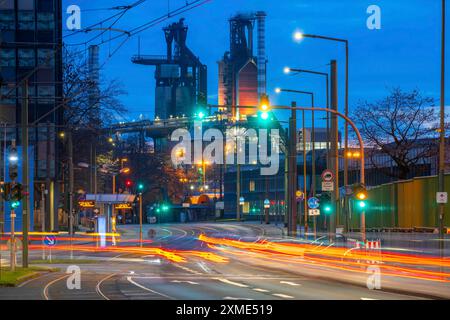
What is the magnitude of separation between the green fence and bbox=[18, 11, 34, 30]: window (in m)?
37.2

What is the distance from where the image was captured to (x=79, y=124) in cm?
7019

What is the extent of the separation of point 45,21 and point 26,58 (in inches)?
155

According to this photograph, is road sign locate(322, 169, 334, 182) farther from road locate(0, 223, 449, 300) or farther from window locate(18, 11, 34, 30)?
window locate(18, 11, 34, 30)

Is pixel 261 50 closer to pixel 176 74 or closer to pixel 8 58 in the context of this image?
pixel 176 74

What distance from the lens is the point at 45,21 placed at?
71.9m

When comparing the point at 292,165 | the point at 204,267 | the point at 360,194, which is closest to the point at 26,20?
the point at 292,165

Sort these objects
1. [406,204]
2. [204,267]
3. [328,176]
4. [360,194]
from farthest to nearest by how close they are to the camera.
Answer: [406,204] → [328,176] → [204,267] → [360,194]

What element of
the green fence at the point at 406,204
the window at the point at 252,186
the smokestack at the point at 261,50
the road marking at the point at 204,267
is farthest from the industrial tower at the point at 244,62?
the road marking at the point at 204,267

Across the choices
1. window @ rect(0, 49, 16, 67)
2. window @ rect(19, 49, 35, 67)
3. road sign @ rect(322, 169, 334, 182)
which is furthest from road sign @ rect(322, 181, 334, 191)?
window @ rect(0, 49, 16, 67)

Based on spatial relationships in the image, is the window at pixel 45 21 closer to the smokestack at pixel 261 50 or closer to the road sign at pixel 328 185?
the road sign at pixel 328 185

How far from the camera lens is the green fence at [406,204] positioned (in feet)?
119

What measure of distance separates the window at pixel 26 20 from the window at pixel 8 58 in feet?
8.25
